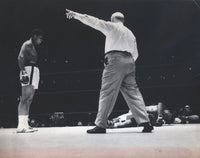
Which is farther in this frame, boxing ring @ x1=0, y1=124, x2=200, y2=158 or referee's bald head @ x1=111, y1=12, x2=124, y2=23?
referee's bald head @ x1=111, y1=12, x2=124, y2=23

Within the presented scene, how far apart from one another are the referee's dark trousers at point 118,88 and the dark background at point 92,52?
3.6 inches

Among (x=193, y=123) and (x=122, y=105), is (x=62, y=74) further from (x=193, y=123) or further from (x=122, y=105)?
(x=193, y=123)

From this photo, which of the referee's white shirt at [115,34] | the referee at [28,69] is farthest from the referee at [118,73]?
the referee at [28,69]

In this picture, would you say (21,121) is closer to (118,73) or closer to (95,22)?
(118,73)

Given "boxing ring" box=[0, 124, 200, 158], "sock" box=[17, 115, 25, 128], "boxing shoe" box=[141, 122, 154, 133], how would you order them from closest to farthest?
"boxing ring" box=[0, 124, 200, 158]
"boxing shoe" box=[141, 122, 154, 133]
"sock" box=[17, 115, 25, 128]

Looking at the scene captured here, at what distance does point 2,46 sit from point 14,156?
0.87 m

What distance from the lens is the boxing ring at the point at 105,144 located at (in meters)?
2.16

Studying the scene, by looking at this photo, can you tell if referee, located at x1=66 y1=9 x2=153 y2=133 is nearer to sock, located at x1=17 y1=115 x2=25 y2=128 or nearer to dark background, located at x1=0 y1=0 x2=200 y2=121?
dark background, located at x1=0 y1=0 x2=200 y2=121

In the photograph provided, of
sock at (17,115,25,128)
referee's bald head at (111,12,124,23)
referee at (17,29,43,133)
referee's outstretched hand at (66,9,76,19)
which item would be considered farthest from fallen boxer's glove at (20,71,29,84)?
referee's bald head at (111,12,124,23)

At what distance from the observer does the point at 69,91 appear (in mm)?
2541

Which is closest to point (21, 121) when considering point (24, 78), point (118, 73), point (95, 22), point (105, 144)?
point (24, 78)

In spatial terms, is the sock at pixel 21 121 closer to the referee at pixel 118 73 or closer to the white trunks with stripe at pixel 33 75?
the white trunks with stripe at pixel 33 75

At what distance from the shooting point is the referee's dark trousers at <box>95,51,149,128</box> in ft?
7.74

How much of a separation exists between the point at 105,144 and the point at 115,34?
2.73ft
